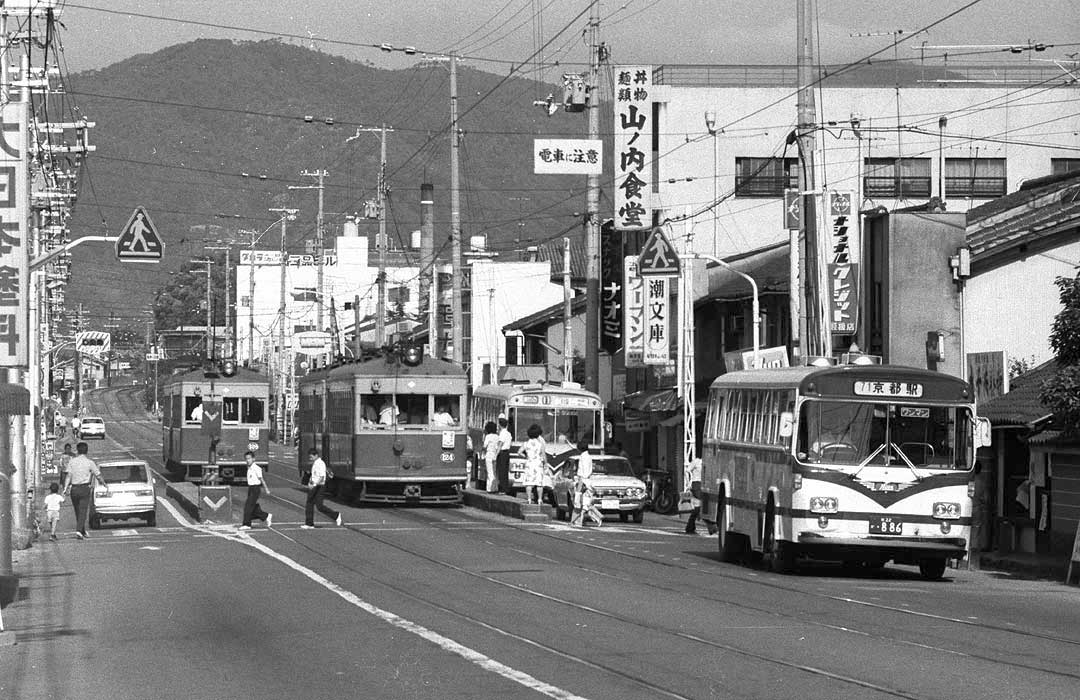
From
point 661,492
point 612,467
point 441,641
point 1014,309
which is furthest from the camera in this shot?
point 661,492

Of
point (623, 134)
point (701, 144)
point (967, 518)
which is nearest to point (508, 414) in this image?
point (623, 134)

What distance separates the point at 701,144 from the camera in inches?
2478

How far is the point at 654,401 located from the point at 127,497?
19.4 m

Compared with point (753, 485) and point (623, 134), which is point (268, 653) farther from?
point (623, 134)

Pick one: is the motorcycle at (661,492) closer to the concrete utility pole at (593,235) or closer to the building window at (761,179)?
the concrete utility pole at (593,235)

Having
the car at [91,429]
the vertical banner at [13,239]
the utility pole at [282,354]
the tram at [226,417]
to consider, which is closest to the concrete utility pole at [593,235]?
the tram at [226,417]

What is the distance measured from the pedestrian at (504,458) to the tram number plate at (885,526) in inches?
866

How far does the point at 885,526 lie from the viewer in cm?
2259

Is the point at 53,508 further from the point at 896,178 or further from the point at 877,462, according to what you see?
the point at 896,178

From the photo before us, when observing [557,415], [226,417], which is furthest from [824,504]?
[226,417]

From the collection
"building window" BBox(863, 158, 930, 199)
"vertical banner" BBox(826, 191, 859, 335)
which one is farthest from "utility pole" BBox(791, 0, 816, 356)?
"building window" BBox(863, 158, 930, 199)

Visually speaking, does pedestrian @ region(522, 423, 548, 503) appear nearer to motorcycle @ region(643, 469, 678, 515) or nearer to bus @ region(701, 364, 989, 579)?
motorcycle @ region(643, 469, 678, 515)

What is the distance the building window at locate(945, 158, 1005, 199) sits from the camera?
6166cm

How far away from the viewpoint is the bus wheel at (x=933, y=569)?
79.3ft
